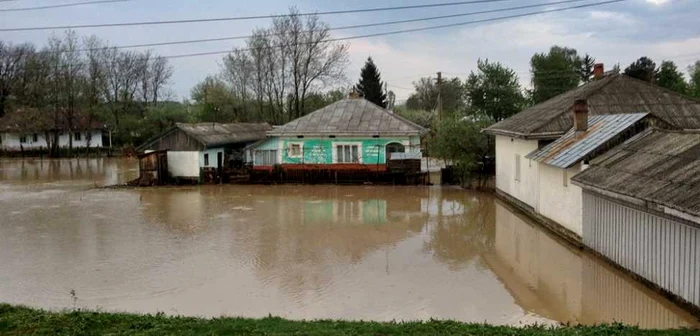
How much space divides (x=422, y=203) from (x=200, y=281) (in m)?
13.0

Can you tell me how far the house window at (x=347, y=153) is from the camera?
3150 centimetres

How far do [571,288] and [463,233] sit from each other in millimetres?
6190

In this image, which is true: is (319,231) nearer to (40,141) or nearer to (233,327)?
(233,327)

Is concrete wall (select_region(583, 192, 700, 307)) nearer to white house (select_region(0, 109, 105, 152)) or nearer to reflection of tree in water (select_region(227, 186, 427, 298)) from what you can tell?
reflection of tree in water (select_region(227, 186, 427, 298))

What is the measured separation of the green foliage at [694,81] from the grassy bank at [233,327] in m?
41.7

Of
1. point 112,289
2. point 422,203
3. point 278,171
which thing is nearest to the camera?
point 112,289

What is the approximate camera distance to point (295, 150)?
32.2m

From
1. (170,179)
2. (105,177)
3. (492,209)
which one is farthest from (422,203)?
(105,177)

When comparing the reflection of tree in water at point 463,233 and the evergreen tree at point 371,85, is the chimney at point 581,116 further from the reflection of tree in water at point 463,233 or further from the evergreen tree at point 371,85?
the evergreen tree at point 371,85

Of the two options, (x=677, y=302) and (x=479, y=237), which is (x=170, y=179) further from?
(x=677, y=302)

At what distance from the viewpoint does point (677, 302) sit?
9.36 metres

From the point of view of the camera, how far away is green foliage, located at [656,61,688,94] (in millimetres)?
44703

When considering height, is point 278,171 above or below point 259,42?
below

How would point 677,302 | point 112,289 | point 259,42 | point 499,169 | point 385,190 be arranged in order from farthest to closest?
point 259,42 → point 385,190 → point 499,169 → point 112,289 → point 677,302
